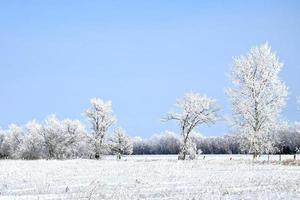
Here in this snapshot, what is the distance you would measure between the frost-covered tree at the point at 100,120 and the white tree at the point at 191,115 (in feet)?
77.3

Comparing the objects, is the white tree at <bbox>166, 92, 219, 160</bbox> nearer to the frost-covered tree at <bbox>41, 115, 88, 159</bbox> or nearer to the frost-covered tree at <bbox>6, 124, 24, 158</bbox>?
the frost-covered tree at <bbox>41, 115, 88, 159</bbox>

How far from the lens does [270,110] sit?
46.2 meters

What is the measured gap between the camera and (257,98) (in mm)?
46500

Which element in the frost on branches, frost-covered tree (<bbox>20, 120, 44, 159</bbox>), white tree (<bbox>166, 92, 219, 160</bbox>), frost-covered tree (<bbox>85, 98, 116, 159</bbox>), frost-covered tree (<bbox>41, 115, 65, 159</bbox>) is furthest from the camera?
frost-covered tree (<bbox>20, 120, 44, 159</bbox>)

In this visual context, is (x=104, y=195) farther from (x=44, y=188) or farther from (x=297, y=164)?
(x=297, y=164)

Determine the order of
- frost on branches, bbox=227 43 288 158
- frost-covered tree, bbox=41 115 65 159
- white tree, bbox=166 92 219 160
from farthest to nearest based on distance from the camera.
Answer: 1. frost-covered tree, bbox=41 115 65 159
2. white tree, bbox=166 92 219 160
3. frost on branches, bbox=227 43 288 158

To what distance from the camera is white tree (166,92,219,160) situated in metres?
70.3

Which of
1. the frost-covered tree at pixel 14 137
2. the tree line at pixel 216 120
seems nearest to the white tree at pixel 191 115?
the tree line at pixel 216 120

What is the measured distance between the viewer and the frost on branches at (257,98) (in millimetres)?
46438

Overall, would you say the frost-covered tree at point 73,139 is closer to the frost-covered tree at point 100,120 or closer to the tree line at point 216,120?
the tree line at point 216,120

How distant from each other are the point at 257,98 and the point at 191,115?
82.1ft

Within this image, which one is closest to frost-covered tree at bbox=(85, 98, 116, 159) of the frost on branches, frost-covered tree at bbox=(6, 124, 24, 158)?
the frost on branches

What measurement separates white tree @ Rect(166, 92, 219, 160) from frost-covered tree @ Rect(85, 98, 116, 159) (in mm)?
23576

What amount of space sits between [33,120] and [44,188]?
125472 mm
